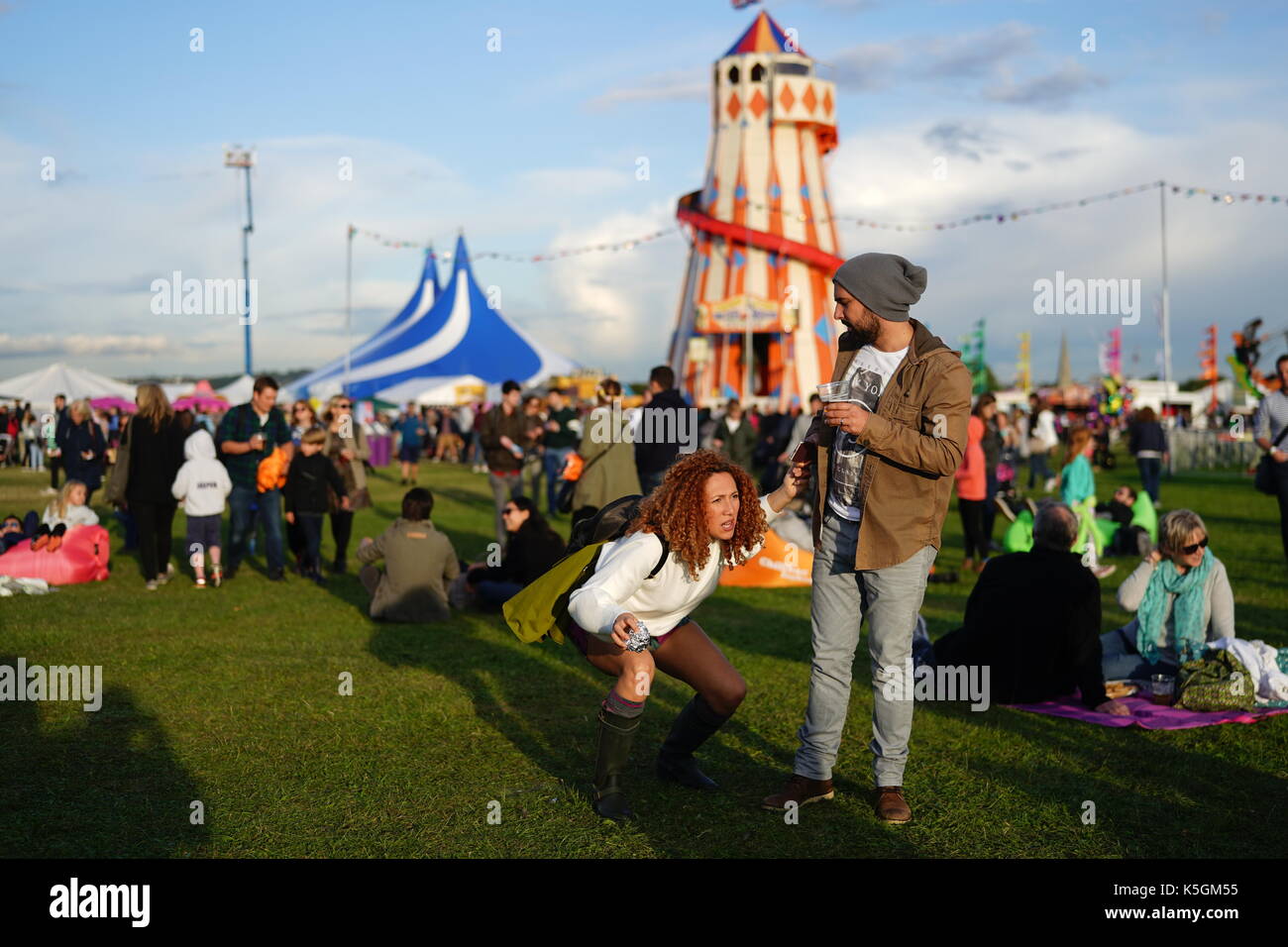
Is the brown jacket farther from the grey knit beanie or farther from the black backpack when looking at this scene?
the black backpack

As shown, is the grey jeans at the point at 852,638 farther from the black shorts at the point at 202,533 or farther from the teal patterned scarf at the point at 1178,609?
the black shorts at the point at 202,533

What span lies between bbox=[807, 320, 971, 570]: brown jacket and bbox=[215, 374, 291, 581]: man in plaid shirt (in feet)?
24.6

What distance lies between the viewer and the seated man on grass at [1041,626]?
253 inches

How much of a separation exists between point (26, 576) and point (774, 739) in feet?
25.3

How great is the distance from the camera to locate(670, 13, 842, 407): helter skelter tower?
35.4 m

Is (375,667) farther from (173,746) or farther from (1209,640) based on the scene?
(1209,640)

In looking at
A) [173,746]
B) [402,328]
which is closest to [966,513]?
[173,746]

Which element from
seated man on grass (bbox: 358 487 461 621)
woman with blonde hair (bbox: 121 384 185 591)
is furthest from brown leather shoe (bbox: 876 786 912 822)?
woman with blonde hair (bbox: 121 384 185 591)

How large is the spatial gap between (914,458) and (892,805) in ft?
4.68

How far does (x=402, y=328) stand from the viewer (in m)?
41.2

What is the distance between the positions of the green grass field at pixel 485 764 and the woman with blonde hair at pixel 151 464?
1966mm

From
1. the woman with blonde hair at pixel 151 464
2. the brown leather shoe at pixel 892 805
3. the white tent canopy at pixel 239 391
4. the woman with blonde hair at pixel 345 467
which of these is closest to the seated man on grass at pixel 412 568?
the woman with blonde hair at pixel 345 467

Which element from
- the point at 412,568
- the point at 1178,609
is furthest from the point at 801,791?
the point at 412,568

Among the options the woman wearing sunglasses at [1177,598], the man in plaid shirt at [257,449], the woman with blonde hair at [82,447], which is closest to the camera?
the woman wearing sunglasses at [1177,598]
